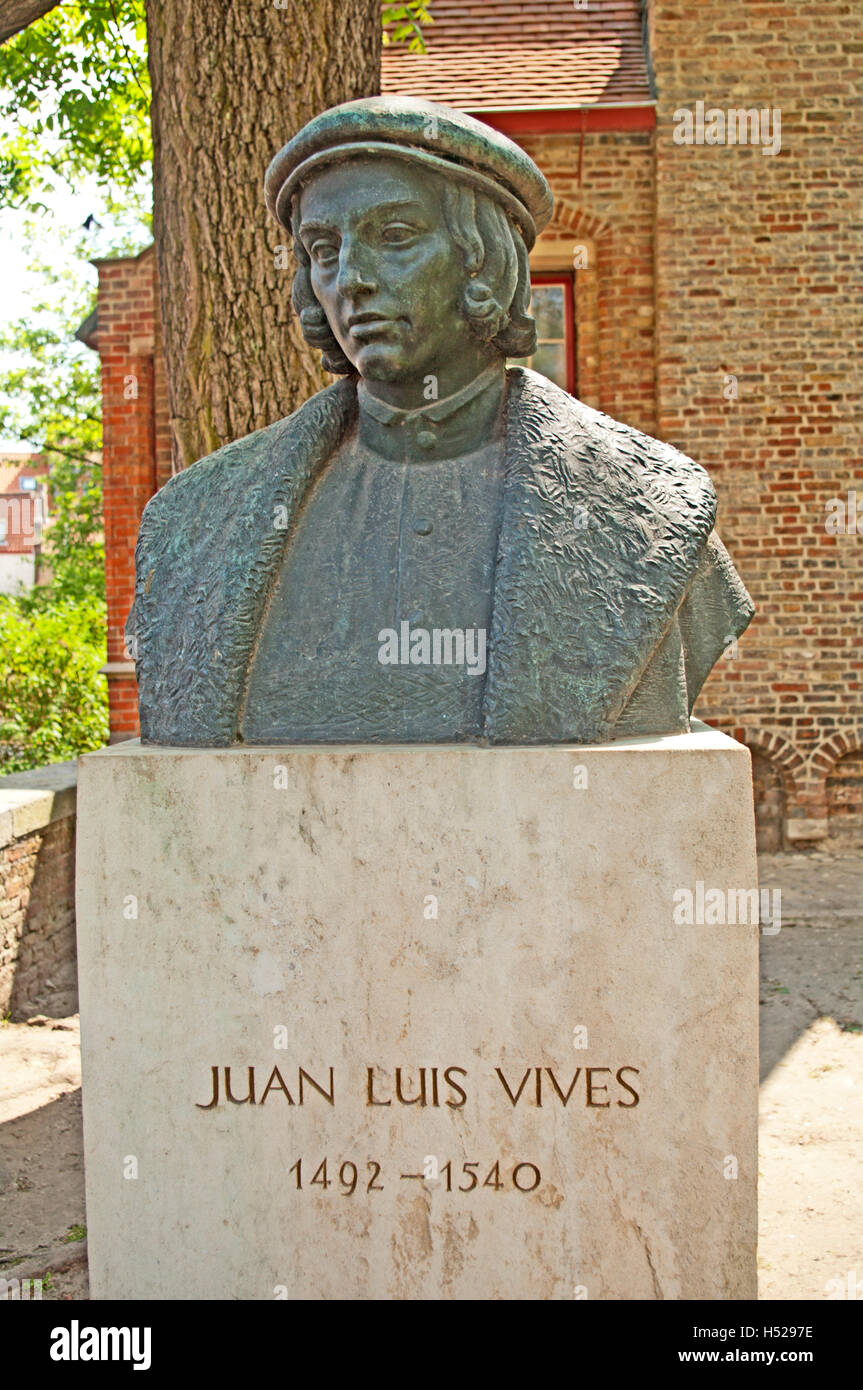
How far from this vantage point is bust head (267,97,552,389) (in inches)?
100

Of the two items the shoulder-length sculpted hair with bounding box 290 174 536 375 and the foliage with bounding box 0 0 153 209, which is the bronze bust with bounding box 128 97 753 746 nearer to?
the shoulder-length sculpted hair with bounding box 290 174 536 375

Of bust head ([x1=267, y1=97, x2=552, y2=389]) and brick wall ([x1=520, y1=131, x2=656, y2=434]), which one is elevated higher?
brick wall ([x1=520, y1=131, x2=656, y2=434])

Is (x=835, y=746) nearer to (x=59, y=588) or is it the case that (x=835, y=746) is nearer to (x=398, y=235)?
(x=398, y=235)

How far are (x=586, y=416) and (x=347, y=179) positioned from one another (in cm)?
71

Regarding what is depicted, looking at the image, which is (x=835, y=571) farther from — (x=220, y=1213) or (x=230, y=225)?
(x=220, y=1213)

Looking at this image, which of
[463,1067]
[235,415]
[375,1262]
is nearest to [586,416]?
[463,1067]

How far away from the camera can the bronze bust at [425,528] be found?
257 centimetres

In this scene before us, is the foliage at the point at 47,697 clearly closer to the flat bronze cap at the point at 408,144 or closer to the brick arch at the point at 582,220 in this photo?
the brick arch at the point at 582,220

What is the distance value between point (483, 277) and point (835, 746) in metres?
7.32

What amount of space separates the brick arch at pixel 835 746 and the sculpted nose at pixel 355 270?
745 centimetres

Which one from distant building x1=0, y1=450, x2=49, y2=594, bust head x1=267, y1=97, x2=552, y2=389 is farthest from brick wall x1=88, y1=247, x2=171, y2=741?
bust head x1=267, y1=97, x2=552, y2=389

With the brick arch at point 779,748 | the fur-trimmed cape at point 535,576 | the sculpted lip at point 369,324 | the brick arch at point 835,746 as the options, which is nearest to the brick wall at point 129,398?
the brick arch at point 779,748

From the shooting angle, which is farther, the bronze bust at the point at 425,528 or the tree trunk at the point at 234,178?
the tree trunk at the point at 234,178

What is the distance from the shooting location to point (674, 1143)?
253cm
